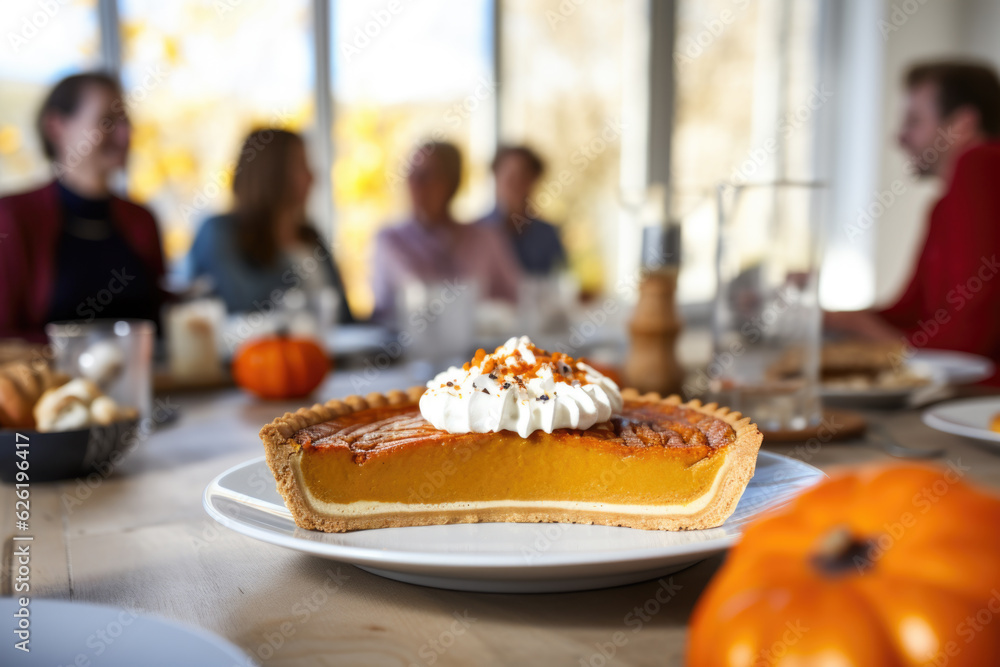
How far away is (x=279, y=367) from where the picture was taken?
2602 millimetres

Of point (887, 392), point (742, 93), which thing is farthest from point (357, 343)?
point (742, 93)

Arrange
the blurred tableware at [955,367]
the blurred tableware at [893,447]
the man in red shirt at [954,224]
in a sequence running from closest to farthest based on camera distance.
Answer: the blurred tableware at [893,447], the blurred tableware at [955,367], the man in red shirt at [954,224]

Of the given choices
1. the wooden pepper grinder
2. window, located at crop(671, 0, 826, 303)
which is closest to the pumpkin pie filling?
the wooden pepper grinder

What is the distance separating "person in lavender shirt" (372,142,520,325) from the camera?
19.8 ft

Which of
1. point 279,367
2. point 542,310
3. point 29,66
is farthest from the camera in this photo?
point 29,66

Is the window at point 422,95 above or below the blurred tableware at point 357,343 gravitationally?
above

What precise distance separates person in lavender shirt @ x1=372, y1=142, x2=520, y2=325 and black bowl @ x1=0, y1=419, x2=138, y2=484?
3891 mm

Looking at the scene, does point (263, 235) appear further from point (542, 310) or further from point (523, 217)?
point (542, 310)

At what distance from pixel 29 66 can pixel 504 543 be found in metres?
5.60

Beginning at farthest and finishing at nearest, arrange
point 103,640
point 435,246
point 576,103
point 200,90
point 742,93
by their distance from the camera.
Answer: point 742,93 < point 576,103 < point 435,246 < point 200,90 < point 103,640

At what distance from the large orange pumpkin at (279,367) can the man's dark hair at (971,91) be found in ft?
13.5

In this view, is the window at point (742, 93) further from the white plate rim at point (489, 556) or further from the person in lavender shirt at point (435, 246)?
the white plate rim at point (489, 556)

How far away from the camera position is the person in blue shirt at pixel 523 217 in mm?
6781

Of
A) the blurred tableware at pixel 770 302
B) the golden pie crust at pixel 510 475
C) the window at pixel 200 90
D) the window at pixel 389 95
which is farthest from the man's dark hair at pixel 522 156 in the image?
the golden pie crust at pixel 510 475
